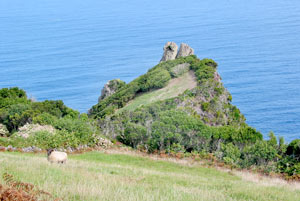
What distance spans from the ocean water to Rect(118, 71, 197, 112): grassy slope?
2359 cm

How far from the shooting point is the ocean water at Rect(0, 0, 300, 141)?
282 feet

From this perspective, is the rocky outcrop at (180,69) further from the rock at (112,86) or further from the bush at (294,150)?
the bush at (294,150)

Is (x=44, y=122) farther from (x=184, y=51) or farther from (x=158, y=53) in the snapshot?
(x=158, y=53)

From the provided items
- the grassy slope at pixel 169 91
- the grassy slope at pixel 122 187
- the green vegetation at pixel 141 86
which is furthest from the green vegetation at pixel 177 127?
the grassy slope at pixel 122 187

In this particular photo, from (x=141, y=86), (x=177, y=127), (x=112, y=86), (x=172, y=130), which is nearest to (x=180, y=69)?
(x=141, y=86)

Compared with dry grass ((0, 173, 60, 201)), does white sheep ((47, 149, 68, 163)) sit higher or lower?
higher

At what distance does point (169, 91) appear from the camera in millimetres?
47719

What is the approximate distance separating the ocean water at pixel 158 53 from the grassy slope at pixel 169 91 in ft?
77.4

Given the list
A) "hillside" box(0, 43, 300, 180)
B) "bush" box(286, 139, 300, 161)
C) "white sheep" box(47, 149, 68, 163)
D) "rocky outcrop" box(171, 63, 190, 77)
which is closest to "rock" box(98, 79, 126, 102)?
"rocky outcrop" box(171, 63, 190, 77)

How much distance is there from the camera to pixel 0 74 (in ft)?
371

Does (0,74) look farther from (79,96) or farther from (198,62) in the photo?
(198,62)

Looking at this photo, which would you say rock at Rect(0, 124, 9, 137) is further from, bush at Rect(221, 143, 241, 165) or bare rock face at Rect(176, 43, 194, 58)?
bare rock face at Rect(176, 43, 194, 58)

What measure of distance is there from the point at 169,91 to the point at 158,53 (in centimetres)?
7465

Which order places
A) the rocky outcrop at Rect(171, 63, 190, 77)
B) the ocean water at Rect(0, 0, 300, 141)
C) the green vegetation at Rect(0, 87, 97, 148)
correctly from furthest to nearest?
the ocean water at Rect(0, 0, 300, 141) → the rocky outcrop at Rect(171, 63, 190, 77) → the green vegetation at Rect(0, 87, 97, 148)
